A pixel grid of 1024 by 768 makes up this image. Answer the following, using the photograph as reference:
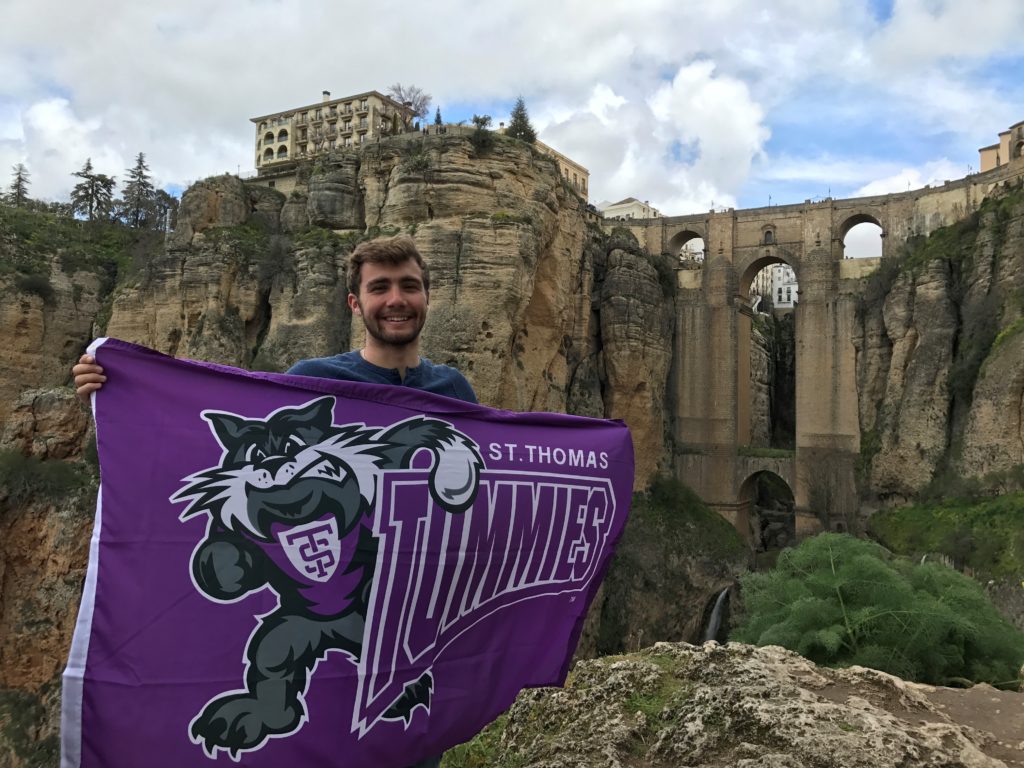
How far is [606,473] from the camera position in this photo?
296 cm

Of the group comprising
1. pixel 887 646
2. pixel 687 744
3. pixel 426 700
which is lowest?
pixel 887 646

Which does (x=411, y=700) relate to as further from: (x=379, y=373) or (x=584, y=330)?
(x=584, y=330)

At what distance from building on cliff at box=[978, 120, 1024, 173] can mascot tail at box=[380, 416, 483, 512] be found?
32683mm

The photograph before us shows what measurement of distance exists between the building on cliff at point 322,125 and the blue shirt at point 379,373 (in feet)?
138

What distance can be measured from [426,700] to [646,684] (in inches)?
64.6

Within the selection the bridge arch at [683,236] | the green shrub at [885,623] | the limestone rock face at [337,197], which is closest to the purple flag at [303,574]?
the green shrub at [885,623]

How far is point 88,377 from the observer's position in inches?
79.4

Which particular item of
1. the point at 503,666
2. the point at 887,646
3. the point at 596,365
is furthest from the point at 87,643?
the point at 596,365

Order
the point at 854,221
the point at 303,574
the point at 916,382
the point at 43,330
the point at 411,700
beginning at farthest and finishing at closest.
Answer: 1. the point at 854,221
2. the point at 916,382
3. the point at 43,330
4. the point at 411,700
5. the point at 303,574

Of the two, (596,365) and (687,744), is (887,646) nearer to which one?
(687,744)

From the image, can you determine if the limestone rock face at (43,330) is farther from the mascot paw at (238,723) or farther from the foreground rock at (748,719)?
the mascot paw at (238,723)

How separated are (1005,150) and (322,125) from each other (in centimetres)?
3727

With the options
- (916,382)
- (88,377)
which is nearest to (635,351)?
(916,382)

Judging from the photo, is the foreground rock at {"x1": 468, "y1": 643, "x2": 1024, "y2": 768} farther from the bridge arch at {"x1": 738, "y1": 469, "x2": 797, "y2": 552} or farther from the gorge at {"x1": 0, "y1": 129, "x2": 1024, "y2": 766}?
the bridge arch at {"x1": 738, "y1": 469, "x2": 797, "y2": 552}
